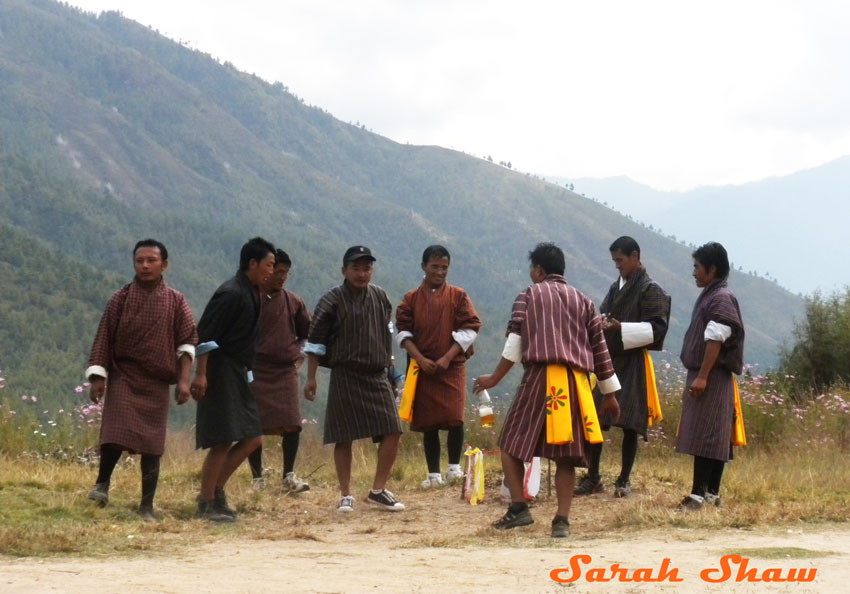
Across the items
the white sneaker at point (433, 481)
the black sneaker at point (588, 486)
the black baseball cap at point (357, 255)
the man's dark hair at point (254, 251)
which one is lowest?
the white sneaker at point (433, 481)

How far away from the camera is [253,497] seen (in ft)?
28.6

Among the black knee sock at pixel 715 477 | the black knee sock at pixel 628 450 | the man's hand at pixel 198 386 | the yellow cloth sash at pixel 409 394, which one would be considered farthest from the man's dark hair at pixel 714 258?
the man's hand at pixel 198 386

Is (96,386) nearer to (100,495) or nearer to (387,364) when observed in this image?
(100,495)

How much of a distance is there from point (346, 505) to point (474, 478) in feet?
3.48

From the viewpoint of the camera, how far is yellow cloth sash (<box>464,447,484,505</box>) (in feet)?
28.3

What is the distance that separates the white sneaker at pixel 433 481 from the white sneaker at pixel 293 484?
38.5 inches

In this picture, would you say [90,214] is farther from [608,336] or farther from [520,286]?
[608,336]

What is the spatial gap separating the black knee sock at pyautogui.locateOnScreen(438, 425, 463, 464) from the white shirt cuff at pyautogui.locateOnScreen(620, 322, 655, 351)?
6.09 ft

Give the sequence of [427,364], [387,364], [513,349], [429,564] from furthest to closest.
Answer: [427,364], [387,364], [513,349], [429,564]

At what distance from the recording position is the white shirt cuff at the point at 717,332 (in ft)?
24.5

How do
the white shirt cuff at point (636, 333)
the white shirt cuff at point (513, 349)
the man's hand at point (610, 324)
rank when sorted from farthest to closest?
the white shirt cuff at point (636, 333)
the man's hand at point (610, 324)
the white shirt cuff at point (513, 349)

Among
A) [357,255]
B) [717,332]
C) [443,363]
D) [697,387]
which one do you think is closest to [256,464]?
[443,363]

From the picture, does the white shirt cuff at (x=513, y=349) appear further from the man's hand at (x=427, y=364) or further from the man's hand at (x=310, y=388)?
the man's hand at (x=427, y=364)

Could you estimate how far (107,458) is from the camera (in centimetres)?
750
